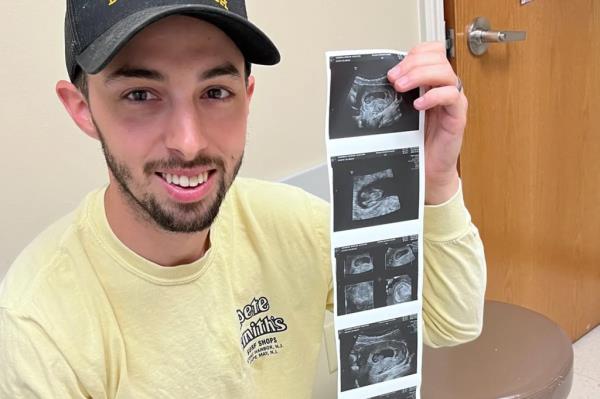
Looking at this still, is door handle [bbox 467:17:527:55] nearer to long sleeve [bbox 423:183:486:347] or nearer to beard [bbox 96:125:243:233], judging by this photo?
long sleeve [bbox 423:183:486:347]

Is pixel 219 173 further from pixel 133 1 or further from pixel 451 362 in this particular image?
pixel 451 362

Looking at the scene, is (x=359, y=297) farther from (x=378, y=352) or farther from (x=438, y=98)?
(x=438, y=98)

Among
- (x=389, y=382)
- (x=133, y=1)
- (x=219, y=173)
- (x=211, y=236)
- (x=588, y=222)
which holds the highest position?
(x=133, y=1)

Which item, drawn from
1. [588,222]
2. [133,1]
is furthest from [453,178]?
[588,222]

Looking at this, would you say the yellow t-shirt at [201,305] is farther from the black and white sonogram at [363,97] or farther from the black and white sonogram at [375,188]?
the black and white sonogram at [363,97]

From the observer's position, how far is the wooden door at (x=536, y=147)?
1.75 metres

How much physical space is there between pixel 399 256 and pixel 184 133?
1.15 feet

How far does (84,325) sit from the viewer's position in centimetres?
Result: 74

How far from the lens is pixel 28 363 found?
70cm

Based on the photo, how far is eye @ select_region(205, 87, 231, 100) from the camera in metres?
0.75

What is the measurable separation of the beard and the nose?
23 millimetres

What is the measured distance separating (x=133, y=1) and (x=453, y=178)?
0.49 m

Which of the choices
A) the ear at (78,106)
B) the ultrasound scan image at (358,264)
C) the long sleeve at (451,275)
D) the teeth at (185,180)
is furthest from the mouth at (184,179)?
the long sleeve at (451,275)

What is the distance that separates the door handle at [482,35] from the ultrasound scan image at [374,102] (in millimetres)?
983
